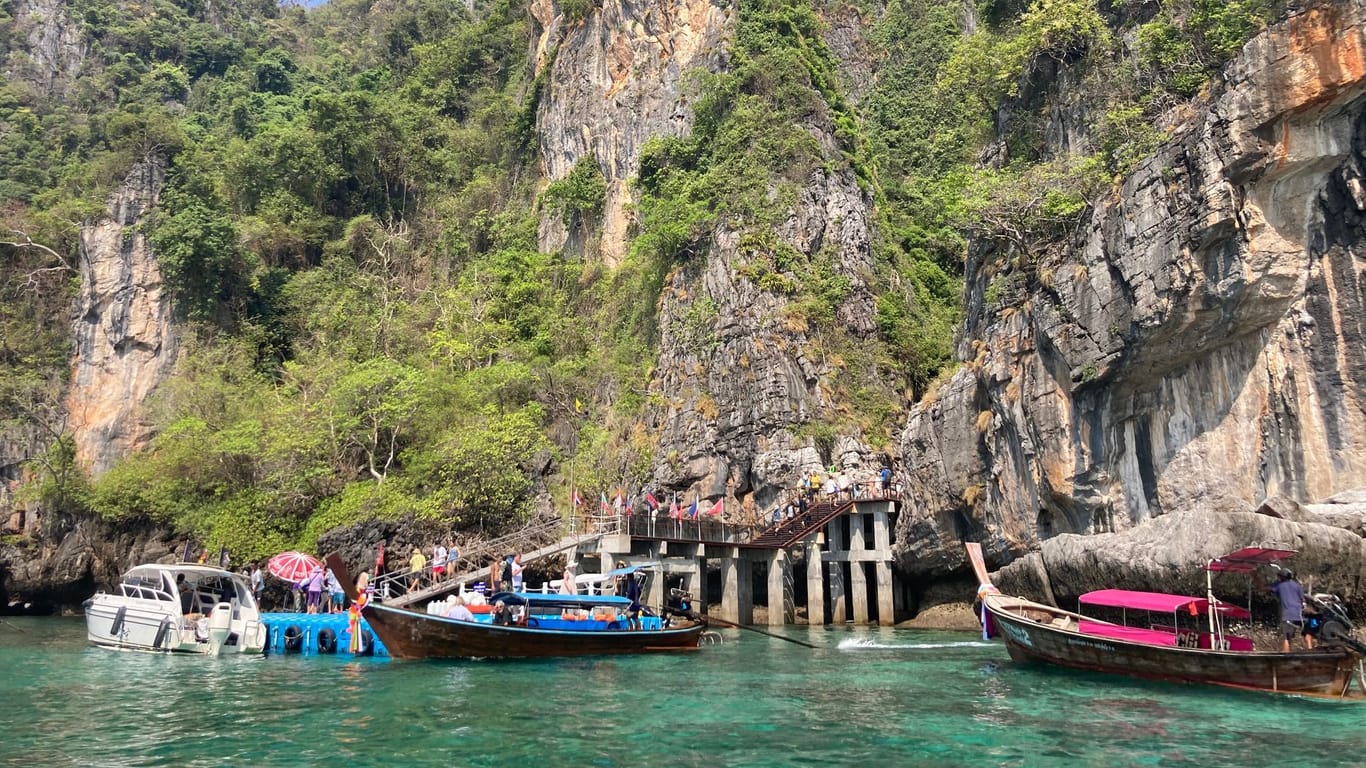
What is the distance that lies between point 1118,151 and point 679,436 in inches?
669

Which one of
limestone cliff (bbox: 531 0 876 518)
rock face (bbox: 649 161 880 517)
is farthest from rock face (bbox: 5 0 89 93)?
rock face (bbox: 649 161 880 517)

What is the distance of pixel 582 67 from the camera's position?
4731 centimetres

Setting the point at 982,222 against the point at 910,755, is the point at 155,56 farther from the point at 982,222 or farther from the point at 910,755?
the point at 910,755

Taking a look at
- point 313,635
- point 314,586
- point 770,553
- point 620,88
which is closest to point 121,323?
point 314,586

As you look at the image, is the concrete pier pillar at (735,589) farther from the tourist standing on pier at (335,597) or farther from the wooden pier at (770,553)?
the tourist standing on pier at (335,597)

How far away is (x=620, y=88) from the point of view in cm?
4556

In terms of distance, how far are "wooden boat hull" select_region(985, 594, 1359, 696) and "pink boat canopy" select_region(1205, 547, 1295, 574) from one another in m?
1.86

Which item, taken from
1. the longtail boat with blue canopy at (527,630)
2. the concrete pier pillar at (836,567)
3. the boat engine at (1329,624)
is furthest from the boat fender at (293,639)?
the boat engine at (1329,624)

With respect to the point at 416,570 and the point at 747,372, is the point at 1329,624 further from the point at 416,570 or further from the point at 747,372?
the point at 747,372

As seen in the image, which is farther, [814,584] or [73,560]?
[73,560]

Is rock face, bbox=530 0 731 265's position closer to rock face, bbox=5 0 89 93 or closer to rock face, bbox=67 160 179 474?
rock face, bbox=67 160 179 474

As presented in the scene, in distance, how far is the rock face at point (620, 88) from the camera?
43.6 meters

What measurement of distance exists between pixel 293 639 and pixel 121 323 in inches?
1150

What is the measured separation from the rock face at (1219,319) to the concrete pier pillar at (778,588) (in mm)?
8052
